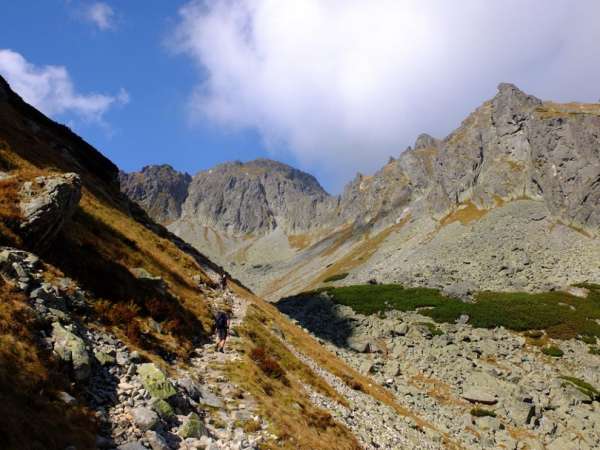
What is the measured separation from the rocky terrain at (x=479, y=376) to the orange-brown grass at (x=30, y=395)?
2860cm

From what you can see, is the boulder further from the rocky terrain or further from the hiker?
the rocky terrain

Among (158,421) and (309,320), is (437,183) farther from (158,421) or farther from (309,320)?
(158,421)

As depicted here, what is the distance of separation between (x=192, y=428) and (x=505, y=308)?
A: 52.3 m

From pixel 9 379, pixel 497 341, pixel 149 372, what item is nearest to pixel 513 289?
pixel 497 341

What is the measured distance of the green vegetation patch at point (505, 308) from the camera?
50406 millimetres

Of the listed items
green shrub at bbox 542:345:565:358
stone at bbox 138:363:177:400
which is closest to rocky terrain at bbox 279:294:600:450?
green shrub at bbox 542:345:565:358

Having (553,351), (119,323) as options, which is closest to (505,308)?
(553,351)

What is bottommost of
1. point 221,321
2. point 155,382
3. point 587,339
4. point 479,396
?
point 155,382

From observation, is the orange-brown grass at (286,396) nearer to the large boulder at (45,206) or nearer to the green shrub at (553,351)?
the large boulder at (45,206)

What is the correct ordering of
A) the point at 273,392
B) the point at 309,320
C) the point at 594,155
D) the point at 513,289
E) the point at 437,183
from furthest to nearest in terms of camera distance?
the point at 437,183, the point at 594,155, the point at 513,289, the point at 309,320, the point at 273,392

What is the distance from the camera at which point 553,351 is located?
45344 mm

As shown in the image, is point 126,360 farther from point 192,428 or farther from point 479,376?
point 479,376

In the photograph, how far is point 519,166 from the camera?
119 metres

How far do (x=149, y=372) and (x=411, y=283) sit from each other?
211 feet
